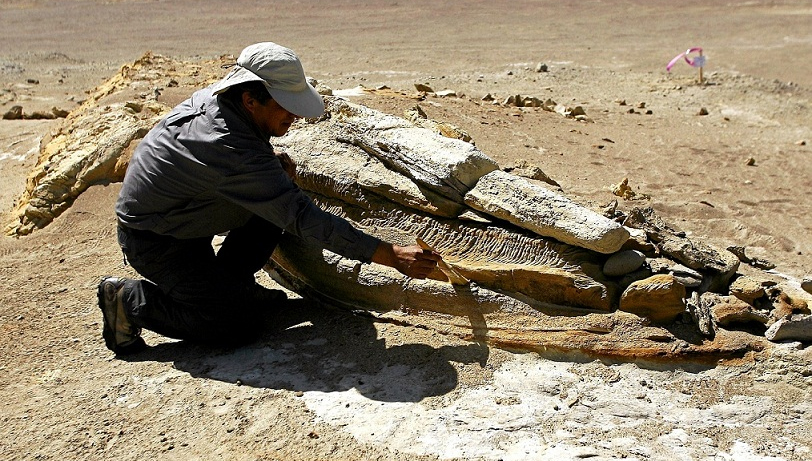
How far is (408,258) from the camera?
129 inches

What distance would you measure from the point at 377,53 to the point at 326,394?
35.8 feet

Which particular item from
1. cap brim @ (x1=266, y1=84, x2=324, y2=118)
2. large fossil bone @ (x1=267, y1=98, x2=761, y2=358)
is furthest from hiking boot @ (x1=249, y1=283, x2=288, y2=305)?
cap brim @ (x1=266, y1=84, x2=324, y2=118)

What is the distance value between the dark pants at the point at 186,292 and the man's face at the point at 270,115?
0.64m

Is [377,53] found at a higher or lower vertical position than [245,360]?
lower

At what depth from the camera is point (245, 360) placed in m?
3.59

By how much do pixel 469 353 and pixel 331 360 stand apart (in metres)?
0.59

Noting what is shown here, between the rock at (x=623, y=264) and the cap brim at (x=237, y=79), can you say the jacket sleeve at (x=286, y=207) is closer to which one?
the cap brim at (x=237, y=79)

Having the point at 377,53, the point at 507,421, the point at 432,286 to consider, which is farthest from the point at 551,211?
the point at 377,53

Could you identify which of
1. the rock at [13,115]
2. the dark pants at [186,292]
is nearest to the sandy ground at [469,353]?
the dark pants at [186,292]

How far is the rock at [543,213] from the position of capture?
3.53m

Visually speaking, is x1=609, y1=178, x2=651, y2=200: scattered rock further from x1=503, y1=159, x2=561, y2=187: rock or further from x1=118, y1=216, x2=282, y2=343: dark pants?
x1=118, y1=216, x2=282, y2=343: dark pants

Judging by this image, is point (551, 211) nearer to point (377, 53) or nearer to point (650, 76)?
point (650, 76)

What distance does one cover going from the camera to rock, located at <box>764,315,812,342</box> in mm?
3441

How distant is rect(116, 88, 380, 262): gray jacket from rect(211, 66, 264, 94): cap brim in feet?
0.17
